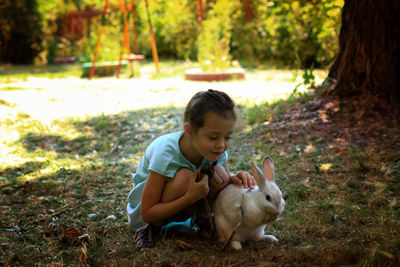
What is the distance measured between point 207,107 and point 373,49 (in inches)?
124

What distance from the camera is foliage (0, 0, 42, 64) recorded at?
14.2m

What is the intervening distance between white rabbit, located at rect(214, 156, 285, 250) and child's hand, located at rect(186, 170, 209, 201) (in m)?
0.16

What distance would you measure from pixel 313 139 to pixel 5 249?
309cm

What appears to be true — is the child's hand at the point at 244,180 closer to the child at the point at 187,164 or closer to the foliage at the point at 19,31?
the child at the point at 187,164

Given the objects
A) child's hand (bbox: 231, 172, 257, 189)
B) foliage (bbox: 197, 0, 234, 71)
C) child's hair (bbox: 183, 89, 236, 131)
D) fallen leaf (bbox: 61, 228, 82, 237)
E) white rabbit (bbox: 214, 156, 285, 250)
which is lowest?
fallen leaf (bbox: 61, 228, 82, 237)

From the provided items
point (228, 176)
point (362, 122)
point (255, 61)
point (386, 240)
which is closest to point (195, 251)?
point (228, 176)

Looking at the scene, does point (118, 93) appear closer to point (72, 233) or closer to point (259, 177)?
point (72, 233)

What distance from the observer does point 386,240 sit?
2.09 m

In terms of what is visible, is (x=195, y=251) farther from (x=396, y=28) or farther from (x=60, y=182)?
(x=396, y=28)

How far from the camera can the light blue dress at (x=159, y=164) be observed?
214 cm

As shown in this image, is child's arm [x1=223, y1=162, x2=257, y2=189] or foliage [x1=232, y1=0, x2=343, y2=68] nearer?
child's arm [x1=223, y1=162, x2=257, y2=189]

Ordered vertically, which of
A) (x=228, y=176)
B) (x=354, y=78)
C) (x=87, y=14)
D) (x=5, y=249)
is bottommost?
(x=5, y=249)

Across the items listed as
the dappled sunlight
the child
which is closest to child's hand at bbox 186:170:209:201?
the child

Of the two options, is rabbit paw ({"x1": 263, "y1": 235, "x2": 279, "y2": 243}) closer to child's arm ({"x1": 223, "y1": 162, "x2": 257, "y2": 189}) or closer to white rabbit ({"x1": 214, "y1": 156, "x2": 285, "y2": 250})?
white rabbit ({"x1": 214, "y1": 156, "x2": 285, "y2": 250})
